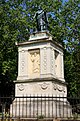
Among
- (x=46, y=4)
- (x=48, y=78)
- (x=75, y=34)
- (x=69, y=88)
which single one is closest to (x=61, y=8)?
(x=46, y=4)

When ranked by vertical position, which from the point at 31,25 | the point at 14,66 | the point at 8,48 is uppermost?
the point at 31,25

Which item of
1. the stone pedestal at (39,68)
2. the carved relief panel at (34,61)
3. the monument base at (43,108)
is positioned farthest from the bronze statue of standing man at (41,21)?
the monument base at (43,108)

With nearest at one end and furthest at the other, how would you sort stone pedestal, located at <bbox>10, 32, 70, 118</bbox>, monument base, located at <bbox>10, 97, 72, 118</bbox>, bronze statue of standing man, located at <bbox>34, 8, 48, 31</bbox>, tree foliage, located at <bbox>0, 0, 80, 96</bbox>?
monument base, located at <bbox>10, 97, 72, 118</bbox>, stone pedestal, located at <bbox>10, 32, 70, 118</bbox>, bronze statue of standing man, located at <bbox>34, 8, 48, 31</bbox>, tree foliage, located at <bbox>0, 0, 80, 96</bbox>

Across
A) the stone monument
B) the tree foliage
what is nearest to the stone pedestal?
the stone monument

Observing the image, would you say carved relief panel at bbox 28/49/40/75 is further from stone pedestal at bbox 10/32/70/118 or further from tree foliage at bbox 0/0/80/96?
tree foliage at bbox 0/0/80/96

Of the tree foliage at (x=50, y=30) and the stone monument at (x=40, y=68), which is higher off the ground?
the tree foliage at (x=50, y=30)

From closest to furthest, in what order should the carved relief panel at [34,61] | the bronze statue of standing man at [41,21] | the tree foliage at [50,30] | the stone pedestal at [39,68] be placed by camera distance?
the stone pedestal at [39,68], the carved relief panel at [34,61], the bronze statue of standing man at [41,21], the tree foliage at [50,30]

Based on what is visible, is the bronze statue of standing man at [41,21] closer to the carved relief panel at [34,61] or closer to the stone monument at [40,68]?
the stone monument at [40,68]

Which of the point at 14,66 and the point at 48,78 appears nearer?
the point at 48,78

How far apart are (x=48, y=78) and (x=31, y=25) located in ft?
50.1

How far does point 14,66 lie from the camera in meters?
26.7

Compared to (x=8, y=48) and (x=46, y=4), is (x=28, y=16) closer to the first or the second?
(x=46, y=4)

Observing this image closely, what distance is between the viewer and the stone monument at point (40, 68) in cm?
1368

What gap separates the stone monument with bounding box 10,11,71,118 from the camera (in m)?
13.7
